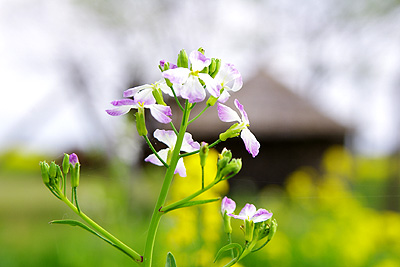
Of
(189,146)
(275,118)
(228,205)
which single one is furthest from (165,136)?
(275,118)

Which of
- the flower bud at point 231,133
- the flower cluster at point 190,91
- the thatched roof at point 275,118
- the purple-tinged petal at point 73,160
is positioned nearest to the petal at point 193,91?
the flower cluster at point 190,91

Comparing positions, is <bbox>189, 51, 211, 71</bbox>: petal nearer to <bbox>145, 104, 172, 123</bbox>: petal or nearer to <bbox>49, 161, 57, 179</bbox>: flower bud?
<bbox>145, 104, 172, 123</bbox>: petal

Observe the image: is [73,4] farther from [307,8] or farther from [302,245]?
[302,245]

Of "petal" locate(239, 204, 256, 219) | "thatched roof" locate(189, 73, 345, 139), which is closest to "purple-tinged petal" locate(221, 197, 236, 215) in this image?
"petal" locate(239, 204, 256, 219)

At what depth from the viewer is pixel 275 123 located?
9.38 meters

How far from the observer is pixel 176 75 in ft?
2.07

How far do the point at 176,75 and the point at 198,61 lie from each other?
6 cm

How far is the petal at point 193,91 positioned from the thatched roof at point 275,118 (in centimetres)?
838

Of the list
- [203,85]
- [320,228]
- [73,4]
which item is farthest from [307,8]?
[203,85]

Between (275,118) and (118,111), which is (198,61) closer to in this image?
(118,111)

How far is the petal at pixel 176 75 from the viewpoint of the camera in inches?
24.7

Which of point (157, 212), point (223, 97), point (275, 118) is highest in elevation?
point (223, 97)

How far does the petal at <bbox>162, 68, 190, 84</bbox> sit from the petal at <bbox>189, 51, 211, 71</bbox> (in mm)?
29

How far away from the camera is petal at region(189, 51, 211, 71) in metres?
0.67
